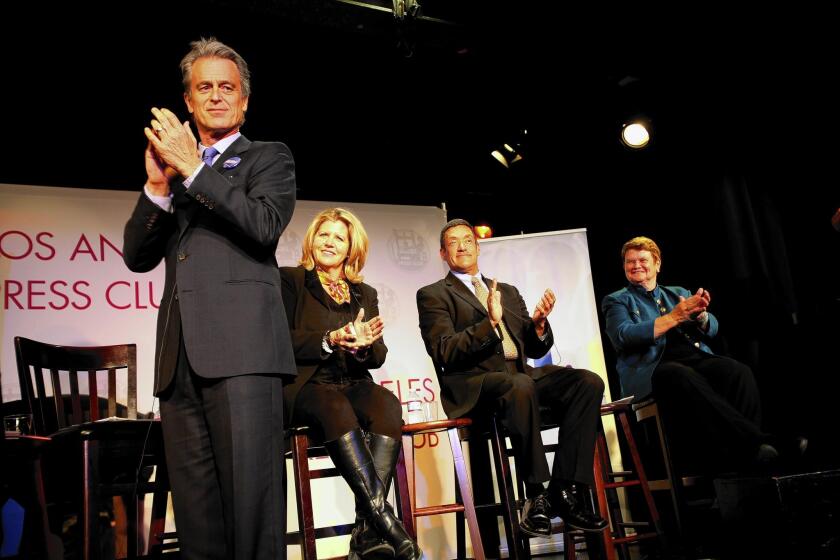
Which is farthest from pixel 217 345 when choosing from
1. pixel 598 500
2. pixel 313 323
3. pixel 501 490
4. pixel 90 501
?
pixel 598 500

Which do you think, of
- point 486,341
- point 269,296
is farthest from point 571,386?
point 269,296

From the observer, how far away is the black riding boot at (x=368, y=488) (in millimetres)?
2510

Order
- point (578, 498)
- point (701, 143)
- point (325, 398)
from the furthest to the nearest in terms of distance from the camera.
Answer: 1. point (701, 143)
2. point (578, 498)
3. point (325, 398)

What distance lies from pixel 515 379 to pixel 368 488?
0.98 m

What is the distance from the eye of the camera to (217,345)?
1.74m

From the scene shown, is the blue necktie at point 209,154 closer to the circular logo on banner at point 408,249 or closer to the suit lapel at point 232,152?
the suit lapel at point 232,152

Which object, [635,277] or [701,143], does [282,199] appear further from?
[701,143]

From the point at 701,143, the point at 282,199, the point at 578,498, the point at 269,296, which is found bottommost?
the point at 578,498

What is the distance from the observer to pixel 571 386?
11.2ft

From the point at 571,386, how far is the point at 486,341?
1.54 ft

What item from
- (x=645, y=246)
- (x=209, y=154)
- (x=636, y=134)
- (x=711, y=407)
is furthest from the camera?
(x=636, y=134)

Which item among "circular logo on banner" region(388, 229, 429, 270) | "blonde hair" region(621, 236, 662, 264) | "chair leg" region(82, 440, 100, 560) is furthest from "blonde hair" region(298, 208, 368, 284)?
"blonde hair" region(621, 236, 662, 264)

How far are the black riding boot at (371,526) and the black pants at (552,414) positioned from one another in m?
0.58

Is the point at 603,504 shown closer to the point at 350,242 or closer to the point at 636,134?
the point at 350,242
